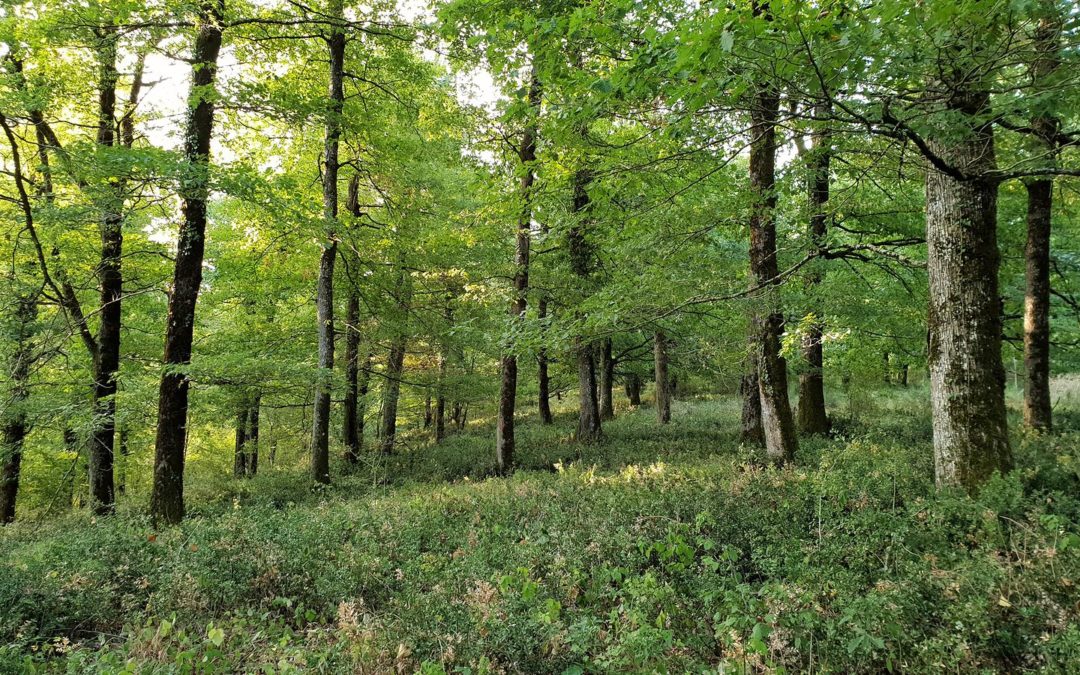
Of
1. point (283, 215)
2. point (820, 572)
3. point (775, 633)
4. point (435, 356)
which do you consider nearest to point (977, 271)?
point (820, 572)

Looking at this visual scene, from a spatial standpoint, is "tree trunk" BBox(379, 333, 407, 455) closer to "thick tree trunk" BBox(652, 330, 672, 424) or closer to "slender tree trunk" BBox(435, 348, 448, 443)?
"slender tree trunk" BBox(435, 348, 448, 443)

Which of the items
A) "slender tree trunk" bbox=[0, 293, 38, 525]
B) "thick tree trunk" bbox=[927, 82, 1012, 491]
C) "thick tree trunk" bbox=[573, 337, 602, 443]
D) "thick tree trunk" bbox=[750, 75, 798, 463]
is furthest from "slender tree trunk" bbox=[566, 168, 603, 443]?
"slender tree trunk" bbox=[0, 293, 38, 525]

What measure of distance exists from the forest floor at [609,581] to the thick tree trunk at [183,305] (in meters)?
0.84

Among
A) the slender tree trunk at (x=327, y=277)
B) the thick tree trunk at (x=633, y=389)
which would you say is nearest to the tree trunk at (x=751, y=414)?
the slender tree trunk at (x=327, y=277)

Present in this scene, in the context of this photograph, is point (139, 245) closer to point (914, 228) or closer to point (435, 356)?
point (435, 356)

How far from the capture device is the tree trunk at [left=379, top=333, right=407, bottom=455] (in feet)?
52.5

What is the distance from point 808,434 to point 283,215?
1217cm

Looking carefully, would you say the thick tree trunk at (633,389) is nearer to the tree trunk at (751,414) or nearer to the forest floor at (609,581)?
the tree trunk at (751,414)

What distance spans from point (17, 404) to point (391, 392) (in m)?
8.33

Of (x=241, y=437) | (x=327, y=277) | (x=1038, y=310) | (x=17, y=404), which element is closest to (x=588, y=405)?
(x=327, y=277)

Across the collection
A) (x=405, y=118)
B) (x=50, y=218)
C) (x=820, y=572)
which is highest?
(x=405, y=118)

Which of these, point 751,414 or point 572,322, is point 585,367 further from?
point 572,322

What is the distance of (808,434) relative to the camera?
1213 centimetres

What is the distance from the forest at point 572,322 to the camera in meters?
3.83
